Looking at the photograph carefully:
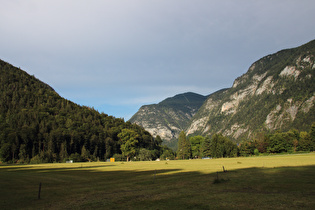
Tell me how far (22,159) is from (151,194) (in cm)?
11229

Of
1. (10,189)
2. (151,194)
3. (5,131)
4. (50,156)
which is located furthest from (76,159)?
(151,194)

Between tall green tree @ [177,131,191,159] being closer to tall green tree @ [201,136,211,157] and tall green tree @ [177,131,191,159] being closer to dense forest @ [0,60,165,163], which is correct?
tall green tree @ [201,136,211,157]

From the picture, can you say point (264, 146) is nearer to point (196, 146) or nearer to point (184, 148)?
point (196, 146)

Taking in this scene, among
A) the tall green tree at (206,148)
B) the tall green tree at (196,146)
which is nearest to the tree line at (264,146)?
the tall green tree at (206,148)

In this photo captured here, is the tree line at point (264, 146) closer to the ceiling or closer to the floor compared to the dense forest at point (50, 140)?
closer to the floor

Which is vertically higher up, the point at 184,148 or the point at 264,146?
the point at 184,148

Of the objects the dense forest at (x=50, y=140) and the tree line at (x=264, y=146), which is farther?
the tree line at (x=264, y=146)

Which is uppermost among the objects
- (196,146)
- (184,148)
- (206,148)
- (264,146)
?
(196,146)

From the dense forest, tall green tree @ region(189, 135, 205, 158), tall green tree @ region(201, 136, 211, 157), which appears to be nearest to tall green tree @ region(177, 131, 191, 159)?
tall green tree @ region(189, 135, 205, 158)

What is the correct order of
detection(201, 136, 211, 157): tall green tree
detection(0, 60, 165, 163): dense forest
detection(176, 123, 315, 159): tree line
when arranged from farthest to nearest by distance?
detection(201, 136, 211, 157): tall green tree → detection(176, 123, 315, 159): tree line → detection(0, 60, 165, 163): dense forest

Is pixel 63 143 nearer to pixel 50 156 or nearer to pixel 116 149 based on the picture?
pixel 50 156

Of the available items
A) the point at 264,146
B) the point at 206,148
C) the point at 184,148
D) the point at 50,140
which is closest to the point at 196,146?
the point at 184,148

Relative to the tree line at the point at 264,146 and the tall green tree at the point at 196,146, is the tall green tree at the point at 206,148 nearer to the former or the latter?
the tree line at the point at 264,146

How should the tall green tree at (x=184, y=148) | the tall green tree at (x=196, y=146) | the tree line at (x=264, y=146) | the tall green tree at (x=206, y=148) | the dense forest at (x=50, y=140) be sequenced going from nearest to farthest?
the dense forest at (x=50, y=140)
the tree line at (x=264, y=146)
the tall green tree at (x=206, y=148)
the tall green tree at (x=184, y=148)
the tall green tree at (x=196, y=146)
